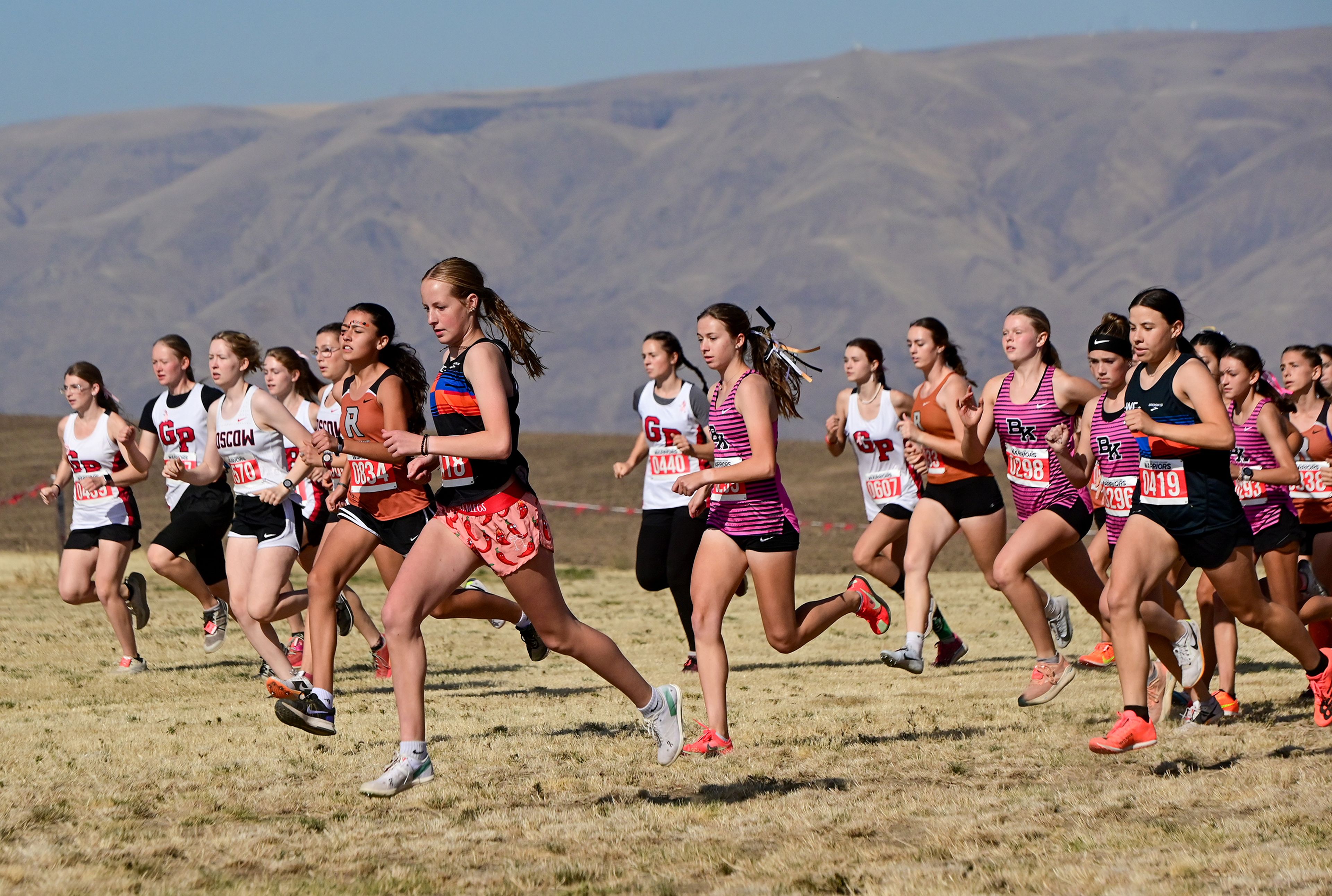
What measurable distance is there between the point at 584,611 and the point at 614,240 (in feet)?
540

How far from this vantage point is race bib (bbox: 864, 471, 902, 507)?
11086 mm

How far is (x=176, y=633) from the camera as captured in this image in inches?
522

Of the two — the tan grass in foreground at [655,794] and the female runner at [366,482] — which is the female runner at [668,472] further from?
the female runner at [366,482]

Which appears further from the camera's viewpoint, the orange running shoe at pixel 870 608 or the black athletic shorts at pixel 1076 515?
the orange running shoe at pixel 870 608

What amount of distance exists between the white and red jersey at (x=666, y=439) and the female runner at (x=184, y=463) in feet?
8.69

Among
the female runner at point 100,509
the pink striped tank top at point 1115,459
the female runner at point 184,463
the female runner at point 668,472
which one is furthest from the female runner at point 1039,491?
the female runner at point 100,509

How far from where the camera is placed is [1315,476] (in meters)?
9.14

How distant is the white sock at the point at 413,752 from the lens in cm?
610

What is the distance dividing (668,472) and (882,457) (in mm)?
1442

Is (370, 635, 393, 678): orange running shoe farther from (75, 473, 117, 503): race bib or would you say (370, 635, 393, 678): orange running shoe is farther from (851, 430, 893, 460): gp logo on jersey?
(851, 430, 893, 460): gp logo on jersey

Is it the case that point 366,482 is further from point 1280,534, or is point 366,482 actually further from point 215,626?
point 1280,534

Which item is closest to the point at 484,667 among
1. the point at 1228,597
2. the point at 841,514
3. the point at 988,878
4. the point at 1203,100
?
the point at 1228,597

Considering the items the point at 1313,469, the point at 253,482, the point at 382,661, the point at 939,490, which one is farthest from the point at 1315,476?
the point at 253,482

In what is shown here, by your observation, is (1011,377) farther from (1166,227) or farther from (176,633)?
(1166,227)
